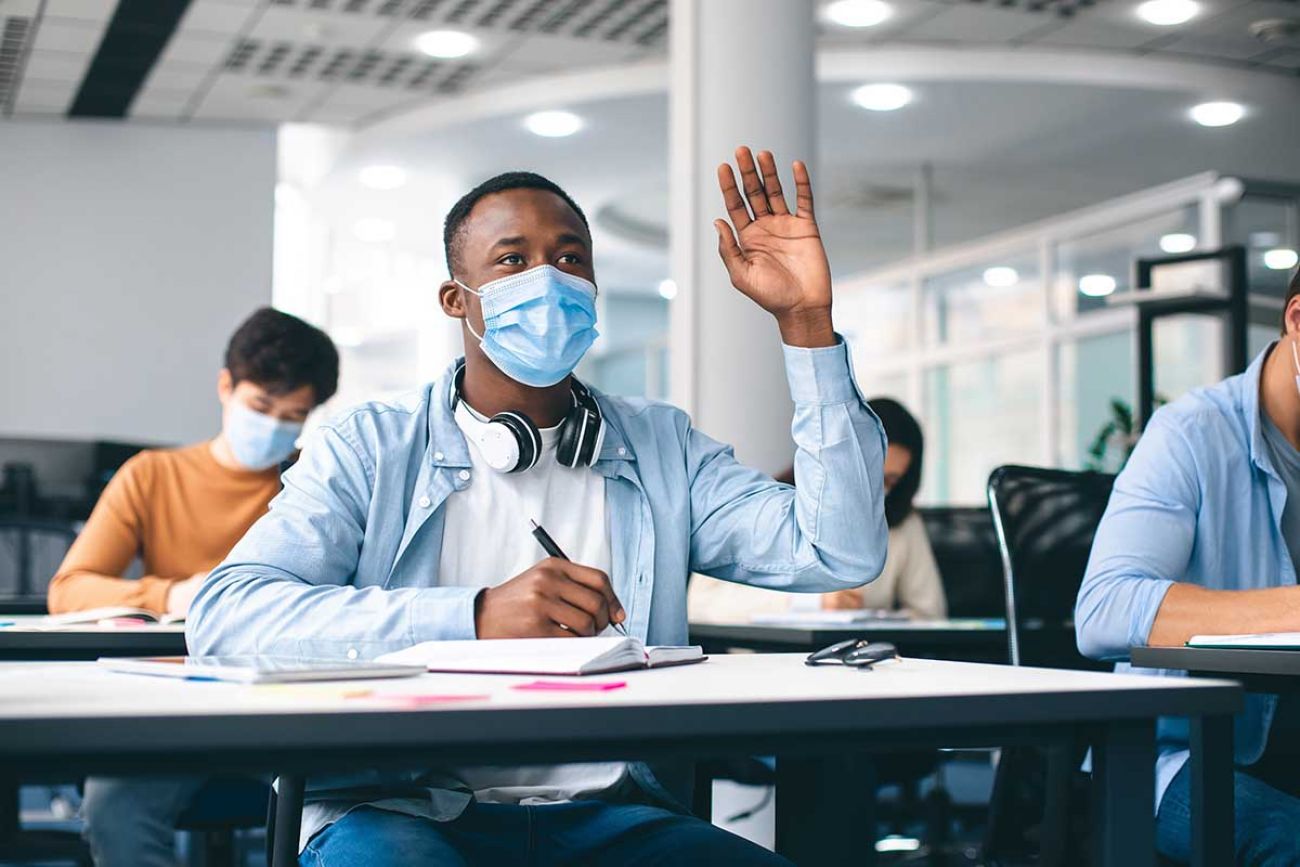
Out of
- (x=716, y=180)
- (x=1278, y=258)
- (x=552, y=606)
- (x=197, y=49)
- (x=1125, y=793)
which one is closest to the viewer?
A: (x=1125, y=793)

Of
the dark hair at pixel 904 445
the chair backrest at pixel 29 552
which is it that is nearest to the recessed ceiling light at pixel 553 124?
the dark hair at pixel 904 445

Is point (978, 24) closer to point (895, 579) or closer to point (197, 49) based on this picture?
point (197, 49)

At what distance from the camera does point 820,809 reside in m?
1.54

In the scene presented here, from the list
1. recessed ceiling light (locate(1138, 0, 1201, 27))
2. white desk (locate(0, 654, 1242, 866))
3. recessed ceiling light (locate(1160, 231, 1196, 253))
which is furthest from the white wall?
white desk (locate(0, 654, 1242, 866))

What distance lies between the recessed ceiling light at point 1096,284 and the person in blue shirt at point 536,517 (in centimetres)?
774

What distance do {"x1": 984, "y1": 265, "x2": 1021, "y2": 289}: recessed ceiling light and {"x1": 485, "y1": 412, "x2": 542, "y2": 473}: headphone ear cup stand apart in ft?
27.8

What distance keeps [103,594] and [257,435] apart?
0.50m

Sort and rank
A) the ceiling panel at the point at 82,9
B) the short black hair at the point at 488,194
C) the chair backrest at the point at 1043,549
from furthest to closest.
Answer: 1. the ceiling panel at the point at 82,9
2. the chair backrest at the point at 1043,549
3. the short black hair at the point at 488,194

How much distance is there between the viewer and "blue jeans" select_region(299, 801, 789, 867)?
1.43 metres

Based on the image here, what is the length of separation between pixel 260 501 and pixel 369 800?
1944mm

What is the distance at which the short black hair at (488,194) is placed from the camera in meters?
1.92

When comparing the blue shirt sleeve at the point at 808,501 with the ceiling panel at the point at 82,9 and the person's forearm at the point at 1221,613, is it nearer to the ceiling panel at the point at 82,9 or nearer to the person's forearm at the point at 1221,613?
the person's forearm at the point at 1221,613

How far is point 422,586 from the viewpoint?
69.0 inches

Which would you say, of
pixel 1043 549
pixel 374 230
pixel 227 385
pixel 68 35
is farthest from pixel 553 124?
pixel 1043 549
